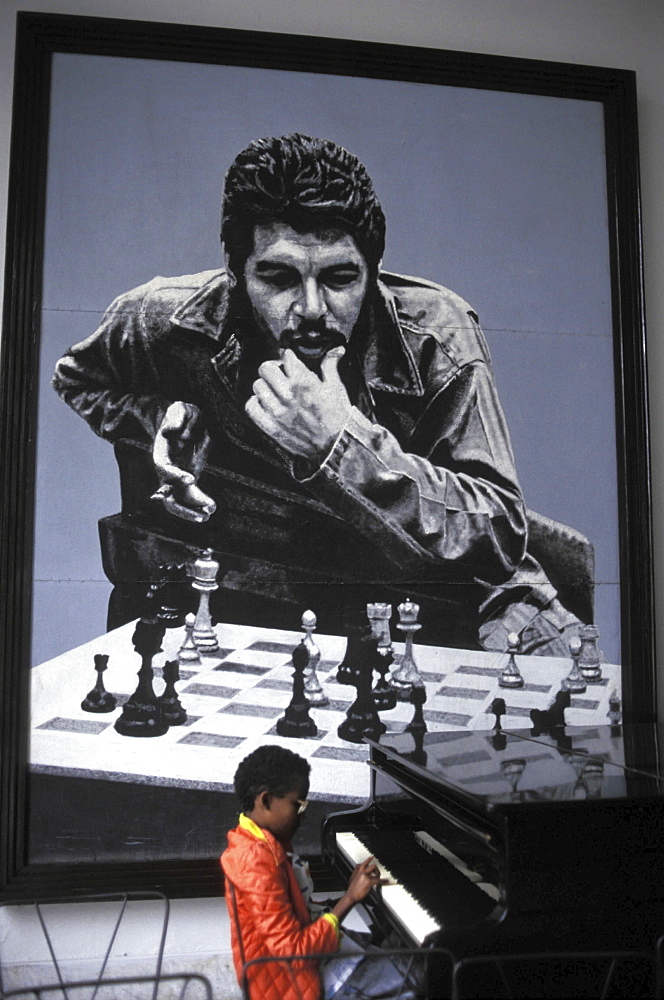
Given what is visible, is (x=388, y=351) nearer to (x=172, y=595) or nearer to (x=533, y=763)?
(x=172, y=595)

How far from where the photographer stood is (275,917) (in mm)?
2047

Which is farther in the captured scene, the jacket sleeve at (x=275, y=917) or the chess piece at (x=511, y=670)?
the chess piece at (x=511, y=670)

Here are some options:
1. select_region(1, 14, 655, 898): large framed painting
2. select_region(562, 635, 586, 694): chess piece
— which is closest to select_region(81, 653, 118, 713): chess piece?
select_region(1, 14, 655, 898): large framed painting

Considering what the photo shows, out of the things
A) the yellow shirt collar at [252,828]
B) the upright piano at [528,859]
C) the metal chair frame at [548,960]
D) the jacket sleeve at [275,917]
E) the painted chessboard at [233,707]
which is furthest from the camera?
the painted chessboard at [233,707]

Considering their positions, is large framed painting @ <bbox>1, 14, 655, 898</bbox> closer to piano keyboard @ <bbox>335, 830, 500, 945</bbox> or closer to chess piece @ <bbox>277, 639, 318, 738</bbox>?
chess piece @ <bbox>277, 639, 318, 738</bbox>

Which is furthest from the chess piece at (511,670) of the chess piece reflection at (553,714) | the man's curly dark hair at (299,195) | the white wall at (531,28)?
the man's curly dark hair at (299,195)

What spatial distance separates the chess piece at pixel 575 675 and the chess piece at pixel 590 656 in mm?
13

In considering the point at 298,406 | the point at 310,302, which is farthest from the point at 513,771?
the point at 310,302

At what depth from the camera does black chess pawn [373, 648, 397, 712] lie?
3.19 metres

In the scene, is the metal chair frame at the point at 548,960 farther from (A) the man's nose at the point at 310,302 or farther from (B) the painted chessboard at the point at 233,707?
(A) the man's nose at the point at 310,302

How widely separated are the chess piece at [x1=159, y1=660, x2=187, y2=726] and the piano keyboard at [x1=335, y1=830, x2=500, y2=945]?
752 millimetres

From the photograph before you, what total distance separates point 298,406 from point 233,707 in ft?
3.59

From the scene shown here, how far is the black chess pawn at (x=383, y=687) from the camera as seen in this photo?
3186mm

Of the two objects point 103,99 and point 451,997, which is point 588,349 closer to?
point 103,99
